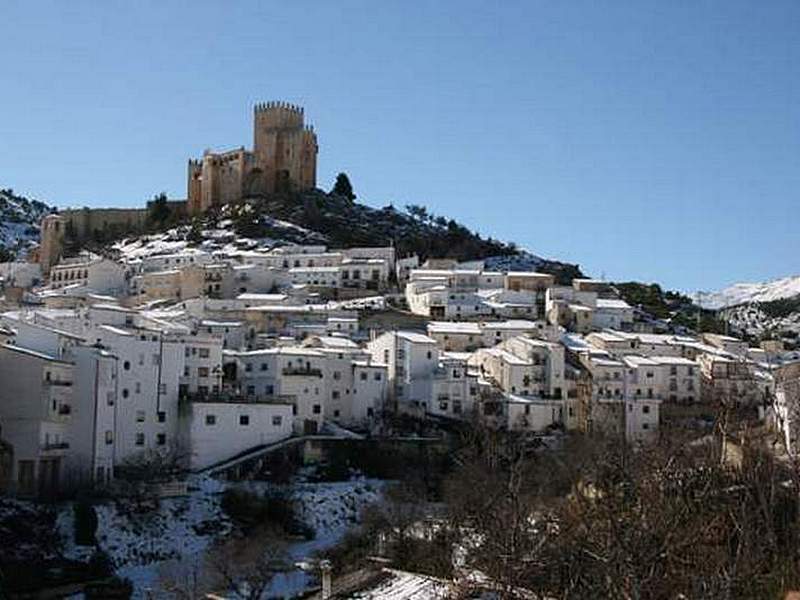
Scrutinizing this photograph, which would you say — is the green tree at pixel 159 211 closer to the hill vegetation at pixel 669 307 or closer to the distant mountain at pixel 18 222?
the distant mountain at pixel 18 222

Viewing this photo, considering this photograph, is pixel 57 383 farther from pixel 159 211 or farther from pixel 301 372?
pixel 159 211

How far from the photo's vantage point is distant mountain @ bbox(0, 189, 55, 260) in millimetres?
111363

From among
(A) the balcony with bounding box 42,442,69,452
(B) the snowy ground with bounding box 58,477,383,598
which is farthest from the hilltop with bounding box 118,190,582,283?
(A) the balcony with bounding box 42,442,69,452

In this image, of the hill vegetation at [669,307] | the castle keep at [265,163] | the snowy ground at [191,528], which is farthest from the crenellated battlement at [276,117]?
the snowy ground at [191,528]

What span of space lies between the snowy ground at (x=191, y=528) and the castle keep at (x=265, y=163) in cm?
6041

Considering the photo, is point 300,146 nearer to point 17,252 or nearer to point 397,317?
point 17,252

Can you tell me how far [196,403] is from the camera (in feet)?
150

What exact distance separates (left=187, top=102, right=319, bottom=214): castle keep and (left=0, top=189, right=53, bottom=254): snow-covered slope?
19.5 m

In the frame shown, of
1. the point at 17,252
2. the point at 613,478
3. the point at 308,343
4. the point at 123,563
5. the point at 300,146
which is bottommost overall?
the point at 123,563

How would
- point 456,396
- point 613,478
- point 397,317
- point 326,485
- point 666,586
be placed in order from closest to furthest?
point 666,586 < point 613,478 < point 326,485 < point 456,396 < point 397,317

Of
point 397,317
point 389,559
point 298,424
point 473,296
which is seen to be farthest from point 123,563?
point 473,296

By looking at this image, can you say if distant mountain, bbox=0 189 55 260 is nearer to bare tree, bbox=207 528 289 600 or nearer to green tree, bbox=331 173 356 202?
green tree, bbox=331 173 356 202

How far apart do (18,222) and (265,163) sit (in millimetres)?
35583

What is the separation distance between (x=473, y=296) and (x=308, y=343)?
18.2 metres
